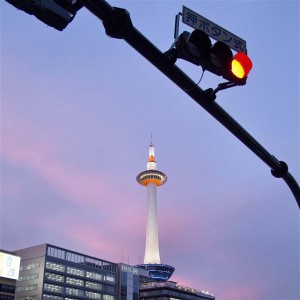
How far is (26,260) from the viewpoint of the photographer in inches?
6127

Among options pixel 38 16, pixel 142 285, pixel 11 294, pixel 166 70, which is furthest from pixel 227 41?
pixel 142 285

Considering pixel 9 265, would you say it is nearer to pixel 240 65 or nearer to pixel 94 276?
pixel 94 276

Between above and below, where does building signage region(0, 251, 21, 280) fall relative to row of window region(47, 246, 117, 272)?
below

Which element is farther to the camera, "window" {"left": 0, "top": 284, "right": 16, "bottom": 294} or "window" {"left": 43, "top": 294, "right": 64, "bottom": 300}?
"window" {"left": 43, "top": 294, "right": 64, "bottom": 300}

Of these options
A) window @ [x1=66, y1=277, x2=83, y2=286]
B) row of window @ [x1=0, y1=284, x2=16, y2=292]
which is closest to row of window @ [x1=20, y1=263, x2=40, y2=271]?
window @ [x1=66, y1=277, x2=83, y2=286]

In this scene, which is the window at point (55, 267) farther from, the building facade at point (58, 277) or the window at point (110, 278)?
the window at point (110, 278)

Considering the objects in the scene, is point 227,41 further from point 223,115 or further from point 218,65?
point 223,115

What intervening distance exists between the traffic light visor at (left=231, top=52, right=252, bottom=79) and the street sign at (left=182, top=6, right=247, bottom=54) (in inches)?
7.2

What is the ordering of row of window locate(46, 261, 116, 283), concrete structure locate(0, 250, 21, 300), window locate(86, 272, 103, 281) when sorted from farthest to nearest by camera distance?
window locate(86, 272, 103, 281)
row of window locate(46, 261, 116, 283)
concrete structure locate(0, 250, 21, 300)

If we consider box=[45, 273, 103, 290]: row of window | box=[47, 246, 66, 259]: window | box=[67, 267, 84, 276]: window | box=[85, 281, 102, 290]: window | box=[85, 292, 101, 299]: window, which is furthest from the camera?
box=[85, 281, 102, 290]: window

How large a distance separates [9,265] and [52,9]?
479ft

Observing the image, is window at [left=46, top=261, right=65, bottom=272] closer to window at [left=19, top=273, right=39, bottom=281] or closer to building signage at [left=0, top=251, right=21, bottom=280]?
window at [left=19, top=273, right=39, bottom=281]

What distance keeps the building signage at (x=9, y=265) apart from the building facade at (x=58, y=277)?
11.3m

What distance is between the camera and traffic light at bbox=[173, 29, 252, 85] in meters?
6.14
